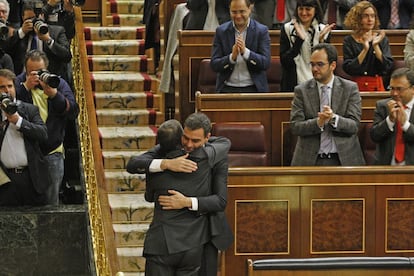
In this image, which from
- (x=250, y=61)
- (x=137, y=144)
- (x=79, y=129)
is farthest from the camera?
(x=137, y=144)

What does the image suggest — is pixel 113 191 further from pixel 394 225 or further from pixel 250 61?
pixel 394 225

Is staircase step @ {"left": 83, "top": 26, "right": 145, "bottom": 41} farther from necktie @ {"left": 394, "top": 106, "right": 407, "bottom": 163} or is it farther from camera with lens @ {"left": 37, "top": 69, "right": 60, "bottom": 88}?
necktie @ {"left": 394, "top": 106, "right": 407, "bottom": 163}

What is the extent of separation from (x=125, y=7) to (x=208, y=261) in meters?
4.11

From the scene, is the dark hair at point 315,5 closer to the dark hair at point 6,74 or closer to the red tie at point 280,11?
the red tie at point 280,11

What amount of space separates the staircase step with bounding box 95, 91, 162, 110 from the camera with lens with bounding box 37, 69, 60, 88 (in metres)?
1.87

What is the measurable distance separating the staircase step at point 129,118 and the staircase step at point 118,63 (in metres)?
0.52

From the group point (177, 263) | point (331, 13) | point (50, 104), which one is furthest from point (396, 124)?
point (331, 13)

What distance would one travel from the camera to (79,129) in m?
6.70

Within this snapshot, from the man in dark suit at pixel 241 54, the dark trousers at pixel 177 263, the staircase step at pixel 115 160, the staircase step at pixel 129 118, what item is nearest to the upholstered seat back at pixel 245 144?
the man in dark suit at pixel 241 54

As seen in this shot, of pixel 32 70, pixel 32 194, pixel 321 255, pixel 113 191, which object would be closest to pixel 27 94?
pixel 32 70

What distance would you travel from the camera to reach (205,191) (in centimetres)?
499

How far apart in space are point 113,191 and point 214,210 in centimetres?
219

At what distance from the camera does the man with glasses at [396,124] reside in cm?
549

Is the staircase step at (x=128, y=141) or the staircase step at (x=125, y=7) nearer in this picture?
the staircase step at (x=128, y=141)
